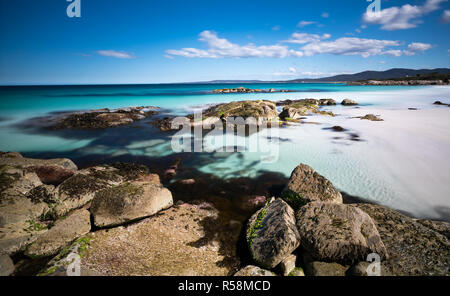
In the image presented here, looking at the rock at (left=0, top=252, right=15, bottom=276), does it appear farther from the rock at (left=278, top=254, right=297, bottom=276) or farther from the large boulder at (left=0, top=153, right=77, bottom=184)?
the rock at (left=278, top=254, right=297, bottom=276)

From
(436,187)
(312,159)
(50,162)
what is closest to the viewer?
(436,187)

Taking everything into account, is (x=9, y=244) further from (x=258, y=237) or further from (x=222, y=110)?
(x=222, y=110)

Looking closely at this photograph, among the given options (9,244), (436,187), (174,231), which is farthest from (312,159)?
(9,244)

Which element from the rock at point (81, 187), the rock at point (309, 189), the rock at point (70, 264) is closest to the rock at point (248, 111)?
the rock at point (309, 189)

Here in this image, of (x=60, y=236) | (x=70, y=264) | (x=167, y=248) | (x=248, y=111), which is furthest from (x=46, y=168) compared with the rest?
(x=248, y=111)

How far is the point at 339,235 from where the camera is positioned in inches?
179

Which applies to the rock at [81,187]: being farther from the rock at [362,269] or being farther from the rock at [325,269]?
the rock at [362,269]

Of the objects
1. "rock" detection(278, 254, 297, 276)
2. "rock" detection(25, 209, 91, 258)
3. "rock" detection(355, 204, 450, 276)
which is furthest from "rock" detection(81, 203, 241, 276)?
"rock" detection(355, 204, 450, 276)

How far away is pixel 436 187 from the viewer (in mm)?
8328

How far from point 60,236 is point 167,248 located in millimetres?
3105

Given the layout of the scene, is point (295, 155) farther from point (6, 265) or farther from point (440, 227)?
point (6, 265)

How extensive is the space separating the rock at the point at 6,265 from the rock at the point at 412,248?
858 cm

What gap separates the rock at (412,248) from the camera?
4.02m
